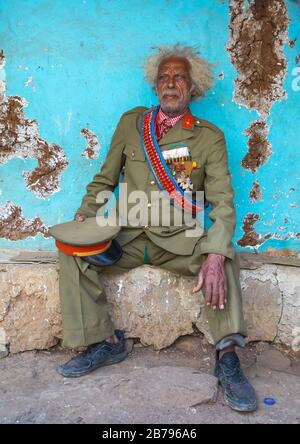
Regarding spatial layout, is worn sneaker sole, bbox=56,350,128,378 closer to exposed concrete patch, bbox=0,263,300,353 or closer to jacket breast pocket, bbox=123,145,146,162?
exposed concrete patch, bbox=0,263,300,353

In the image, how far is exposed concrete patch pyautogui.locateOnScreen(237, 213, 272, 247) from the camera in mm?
3908

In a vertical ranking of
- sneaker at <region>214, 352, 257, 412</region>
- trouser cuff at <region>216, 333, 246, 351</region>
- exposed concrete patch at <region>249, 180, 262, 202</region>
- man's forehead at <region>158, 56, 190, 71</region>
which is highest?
man's forehead at <region>158, 56, 190, 71</region>

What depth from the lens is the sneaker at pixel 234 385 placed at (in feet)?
9.38

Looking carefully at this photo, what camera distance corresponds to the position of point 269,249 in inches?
155

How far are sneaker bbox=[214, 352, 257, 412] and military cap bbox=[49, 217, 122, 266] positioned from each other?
859 millimetres

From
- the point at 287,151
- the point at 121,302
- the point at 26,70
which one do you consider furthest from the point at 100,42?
the point at 121,302

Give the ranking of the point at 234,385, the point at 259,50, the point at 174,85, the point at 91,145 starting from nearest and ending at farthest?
the point at 234,385
the point at 174,85
the point at 259,50
the point at 91,145

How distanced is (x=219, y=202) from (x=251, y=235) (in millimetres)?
810

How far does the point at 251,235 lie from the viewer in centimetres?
393

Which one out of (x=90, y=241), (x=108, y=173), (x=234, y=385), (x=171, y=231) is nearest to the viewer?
(x=234, y=385)

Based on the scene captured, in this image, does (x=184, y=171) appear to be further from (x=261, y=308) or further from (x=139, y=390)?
(x=139, y=390)

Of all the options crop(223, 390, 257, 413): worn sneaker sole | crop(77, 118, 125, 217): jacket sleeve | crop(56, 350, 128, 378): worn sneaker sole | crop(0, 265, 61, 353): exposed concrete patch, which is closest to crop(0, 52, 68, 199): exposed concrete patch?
crop(77, 118, 125, 217): jacket sleeve

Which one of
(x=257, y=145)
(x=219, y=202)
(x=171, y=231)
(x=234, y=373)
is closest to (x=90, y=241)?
(x=171, y=231)

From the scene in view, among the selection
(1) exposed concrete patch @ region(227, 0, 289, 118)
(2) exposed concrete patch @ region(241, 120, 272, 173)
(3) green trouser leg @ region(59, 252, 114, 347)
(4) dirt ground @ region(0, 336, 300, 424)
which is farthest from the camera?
(2) exposed concrete patch @ region(241, 120, 272, 173)
